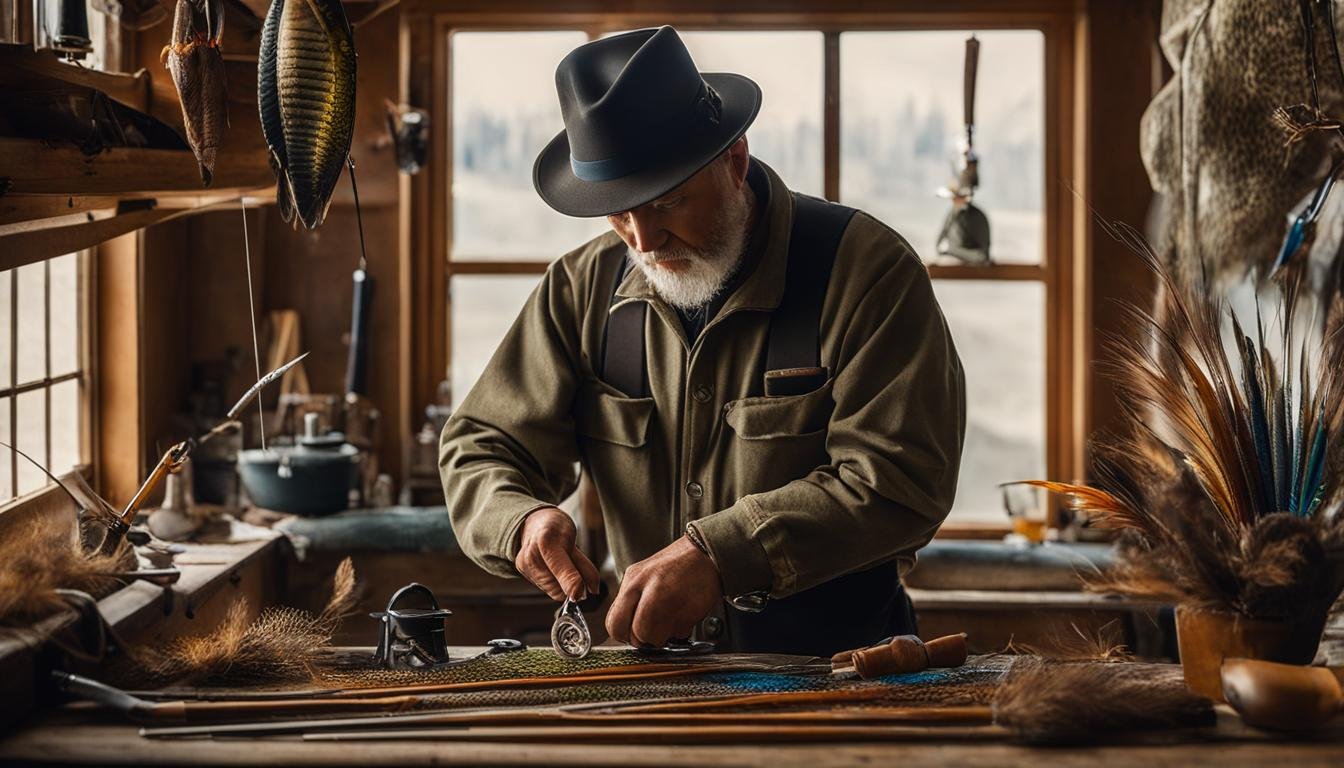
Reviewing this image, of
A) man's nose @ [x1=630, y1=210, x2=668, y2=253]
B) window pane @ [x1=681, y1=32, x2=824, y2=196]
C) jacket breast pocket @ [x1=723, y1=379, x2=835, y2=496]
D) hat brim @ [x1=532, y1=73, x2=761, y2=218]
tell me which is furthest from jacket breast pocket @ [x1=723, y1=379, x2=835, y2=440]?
window pane @ [x1=681, y1=32, x2=824, y2=196]

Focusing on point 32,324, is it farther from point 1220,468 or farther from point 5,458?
point 1220,468

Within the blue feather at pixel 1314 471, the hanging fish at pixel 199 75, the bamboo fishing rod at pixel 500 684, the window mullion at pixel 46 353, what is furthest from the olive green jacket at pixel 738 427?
the window mullion at pixel 46 353

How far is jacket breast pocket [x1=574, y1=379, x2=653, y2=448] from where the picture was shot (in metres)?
2.58

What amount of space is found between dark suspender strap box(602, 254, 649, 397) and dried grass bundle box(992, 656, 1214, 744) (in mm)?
1025

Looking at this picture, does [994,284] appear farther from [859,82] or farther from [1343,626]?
[1343,626]

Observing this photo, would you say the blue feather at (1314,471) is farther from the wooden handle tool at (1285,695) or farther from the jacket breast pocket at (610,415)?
the jacket breast pocket at (610,415)

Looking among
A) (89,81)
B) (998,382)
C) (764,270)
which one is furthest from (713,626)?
(998,382)

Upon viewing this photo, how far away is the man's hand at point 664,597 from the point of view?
2068mm

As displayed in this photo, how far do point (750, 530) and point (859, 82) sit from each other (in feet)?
8.89

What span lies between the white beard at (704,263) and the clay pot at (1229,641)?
41.2 inches

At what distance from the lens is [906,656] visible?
2.01m

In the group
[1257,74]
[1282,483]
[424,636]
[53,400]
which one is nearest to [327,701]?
[424,636]

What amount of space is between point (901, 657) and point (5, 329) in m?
2.32

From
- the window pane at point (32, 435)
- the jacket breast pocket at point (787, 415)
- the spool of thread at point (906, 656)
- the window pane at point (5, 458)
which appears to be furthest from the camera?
the window pane at point (32, 435)
